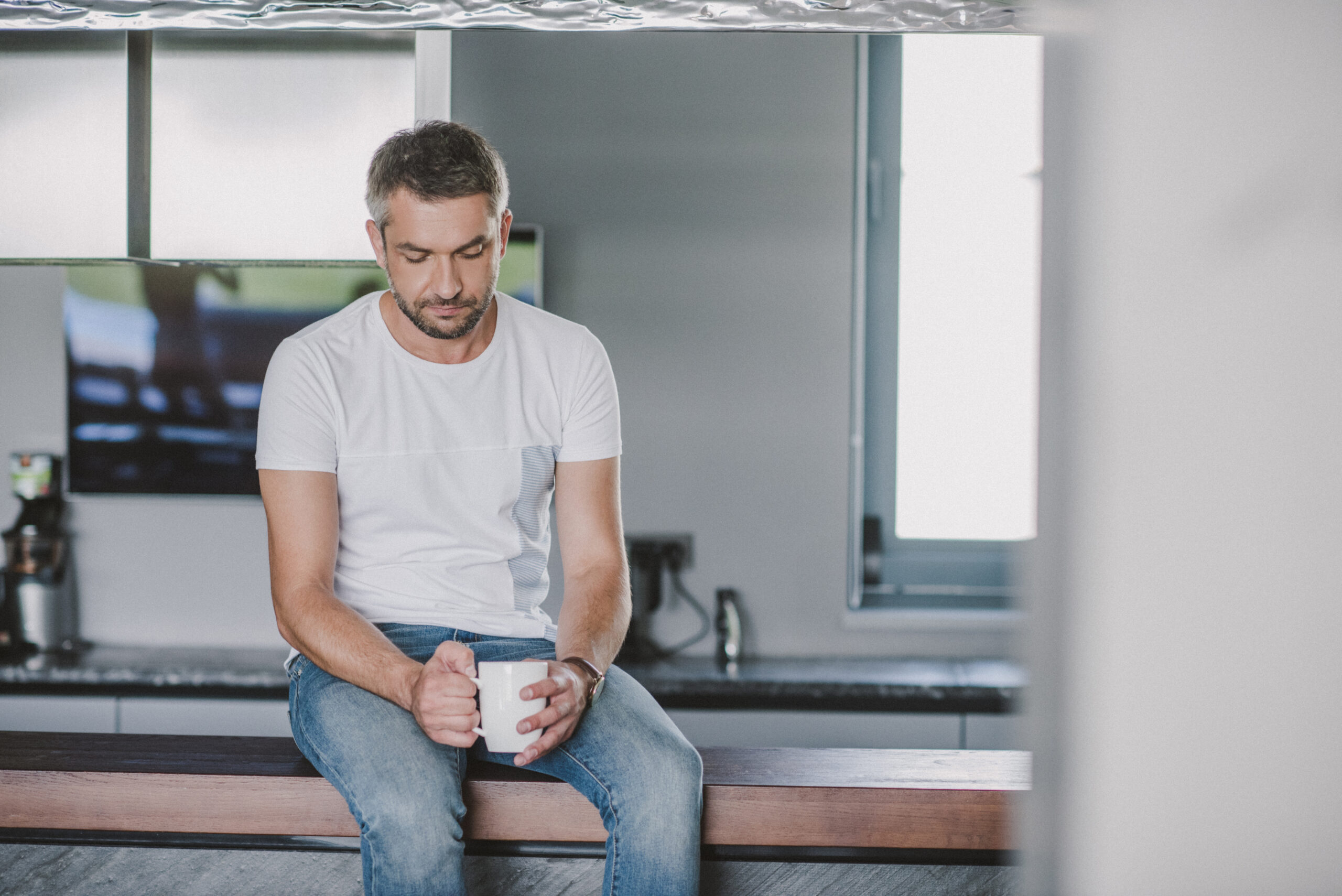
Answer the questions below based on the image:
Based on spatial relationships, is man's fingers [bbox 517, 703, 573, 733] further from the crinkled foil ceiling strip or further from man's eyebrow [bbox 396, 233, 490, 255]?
the crinkled foil ceiling strip

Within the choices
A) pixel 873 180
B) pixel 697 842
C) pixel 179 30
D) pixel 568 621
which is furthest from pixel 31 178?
pixel 873 180

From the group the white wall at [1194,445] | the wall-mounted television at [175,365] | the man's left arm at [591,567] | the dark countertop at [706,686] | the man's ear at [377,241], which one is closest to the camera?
the white wall at [1194,445]

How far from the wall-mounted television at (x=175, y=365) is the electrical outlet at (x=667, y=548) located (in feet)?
3.04

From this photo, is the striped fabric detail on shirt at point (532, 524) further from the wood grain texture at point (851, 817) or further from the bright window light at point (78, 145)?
the bright window light at point (78, 145)

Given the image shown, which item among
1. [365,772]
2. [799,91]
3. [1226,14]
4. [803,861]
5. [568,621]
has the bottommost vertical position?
[803,861]

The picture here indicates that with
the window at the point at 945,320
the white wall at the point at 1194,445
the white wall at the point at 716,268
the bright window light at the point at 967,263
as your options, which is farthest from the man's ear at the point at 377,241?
the bright window light at the point at 967,263

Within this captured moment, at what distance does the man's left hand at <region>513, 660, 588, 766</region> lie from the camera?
1.00 meters

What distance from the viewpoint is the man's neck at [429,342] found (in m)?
1.32

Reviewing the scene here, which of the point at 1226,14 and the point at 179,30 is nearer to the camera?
the point at 1226,14

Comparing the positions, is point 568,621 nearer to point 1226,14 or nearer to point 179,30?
point 1226,14

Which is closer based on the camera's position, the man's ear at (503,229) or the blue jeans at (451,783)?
the blue jeans at (451,783)

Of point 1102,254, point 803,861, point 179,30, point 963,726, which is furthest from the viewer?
point 963,726

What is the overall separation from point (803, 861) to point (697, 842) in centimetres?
22

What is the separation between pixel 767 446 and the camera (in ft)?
8.30
